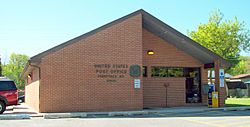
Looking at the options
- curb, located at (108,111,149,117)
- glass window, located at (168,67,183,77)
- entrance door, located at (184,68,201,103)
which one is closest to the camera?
curb, located at (108,111,149,117)

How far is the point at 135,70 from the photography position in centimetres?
1939

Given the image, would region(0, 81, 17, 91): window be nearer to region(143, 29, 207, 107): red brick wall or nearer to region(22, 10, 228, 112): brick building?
region(22, 10, 228, 112): brick building

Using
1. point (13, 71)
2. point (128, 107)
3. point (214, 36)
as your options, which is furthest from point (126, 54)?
point (13, 71)

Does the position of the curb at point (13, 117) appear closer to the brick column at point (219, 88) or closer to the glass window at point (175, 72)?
the glass window at point (175, 72)

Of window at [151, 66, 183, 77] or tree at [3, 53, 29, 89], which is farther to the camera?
tree at [3, 53, 29, 89]


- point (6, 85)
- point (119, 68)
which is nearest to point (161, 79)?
point (119, 68)

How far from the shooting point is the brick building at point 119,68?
17609mm

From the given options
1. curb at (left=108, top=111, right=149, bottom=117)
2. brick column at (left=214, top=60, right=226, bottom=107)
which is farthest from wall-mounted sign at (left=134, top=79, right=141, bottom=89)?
brick column at (left=214, top=60, right=226, bottom=107)

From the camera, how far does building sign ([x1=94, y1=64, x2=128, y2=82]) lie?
61.0ft

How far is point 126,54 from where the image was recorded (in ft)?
63.2

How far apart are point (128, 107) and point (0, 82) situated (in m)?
7.18

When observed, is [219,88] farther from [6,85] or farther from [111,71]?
[6,85]

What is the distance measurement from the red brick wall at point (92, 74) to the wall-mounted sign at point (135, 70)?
0.24 metres

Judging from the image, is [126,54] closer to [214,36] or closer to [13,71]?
[214,36]
